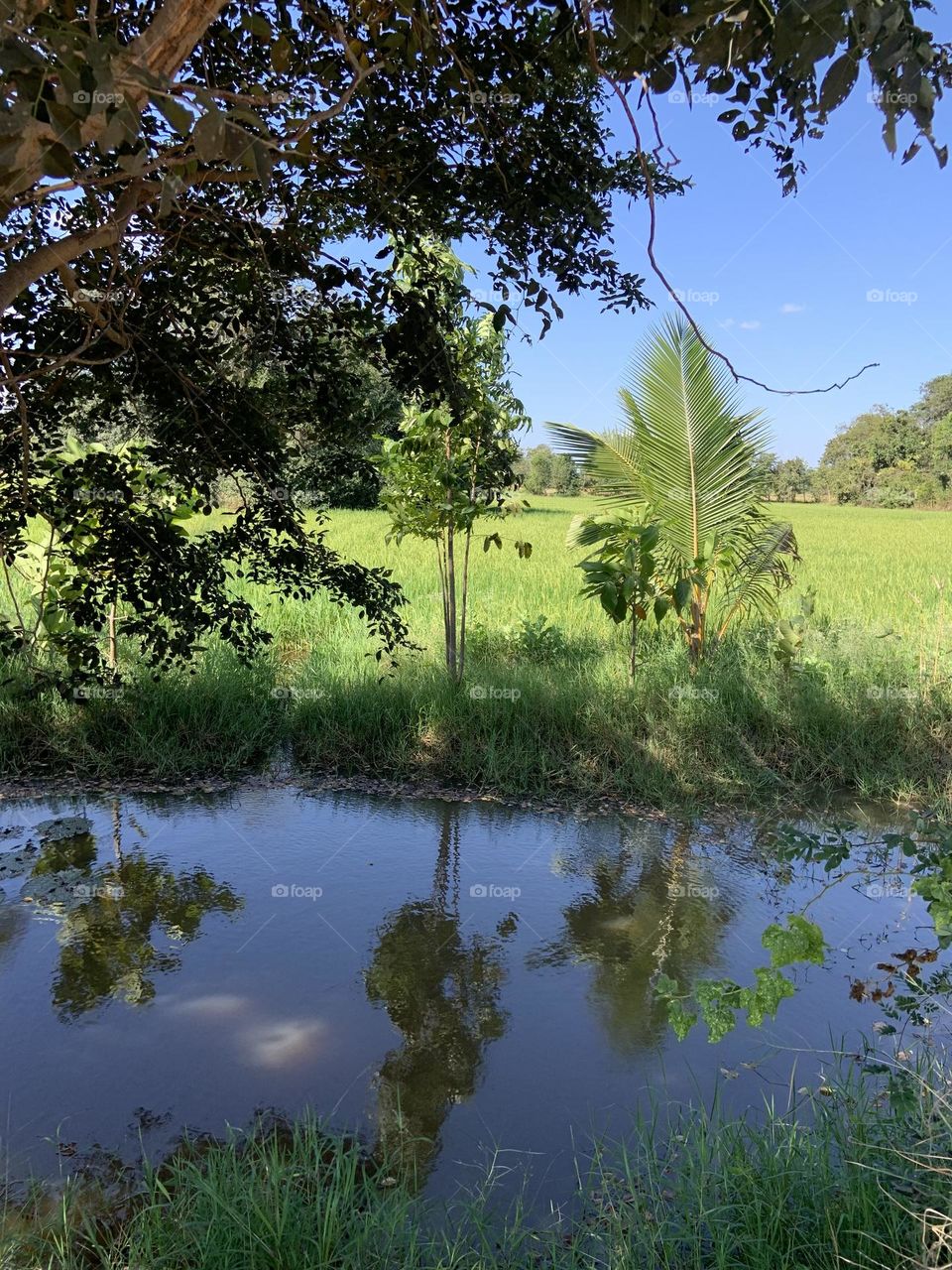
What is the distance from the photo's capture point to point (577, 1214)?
2.40m

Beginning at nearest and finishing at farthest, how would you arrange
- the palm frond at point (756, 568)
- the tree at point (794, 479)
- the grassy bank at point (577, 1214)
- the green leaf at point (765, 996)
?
the grassy bank at point (577, 1214), the green leaf at point (765, 996), the palm frond at point (756, 568), the tree at point (794, 479)

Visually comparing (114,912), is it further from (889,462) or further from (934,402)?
(934,402)

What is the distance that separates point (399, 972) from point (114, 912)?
1.46 metres

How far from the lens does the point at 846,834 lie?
211 inches

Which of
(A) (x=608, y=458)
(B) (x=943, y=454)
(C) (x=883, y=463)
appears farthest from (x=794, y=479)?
(A) (x=608, y=458)

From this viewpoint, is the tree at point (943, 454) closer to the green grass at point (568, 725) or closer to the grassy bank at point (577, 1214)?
the green grass at point (568, 725)

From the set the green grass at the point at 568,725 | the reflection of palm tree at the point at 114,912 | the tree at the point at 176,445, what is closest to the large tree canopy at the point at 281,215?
the tree at the point at 176,445

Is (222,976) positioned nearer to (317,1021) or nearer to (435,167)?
(317,1021)

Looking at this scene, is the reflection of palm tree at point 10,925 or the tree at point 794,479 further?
the tree at point 794,479

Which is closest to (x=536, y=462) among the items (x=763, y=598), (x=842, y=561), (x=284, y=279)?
(x=842, y=561)

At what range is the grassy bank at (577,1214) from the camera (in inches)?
79.5

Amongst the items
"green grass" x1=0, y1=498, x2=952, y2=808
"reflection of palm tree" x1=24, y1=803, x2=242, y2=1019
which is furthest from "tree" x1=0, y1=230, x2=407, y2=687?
"green grass" x1=0, y1=498, x2=952, y2=808

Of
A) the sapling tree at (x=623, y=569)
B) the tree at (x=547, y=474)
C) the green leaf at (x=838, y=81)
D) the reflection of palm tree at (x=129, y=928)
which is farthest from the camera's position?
the tree at (x=547, y=474)

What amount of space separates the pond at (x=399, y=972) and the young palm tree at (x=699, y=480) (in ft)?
8.87
